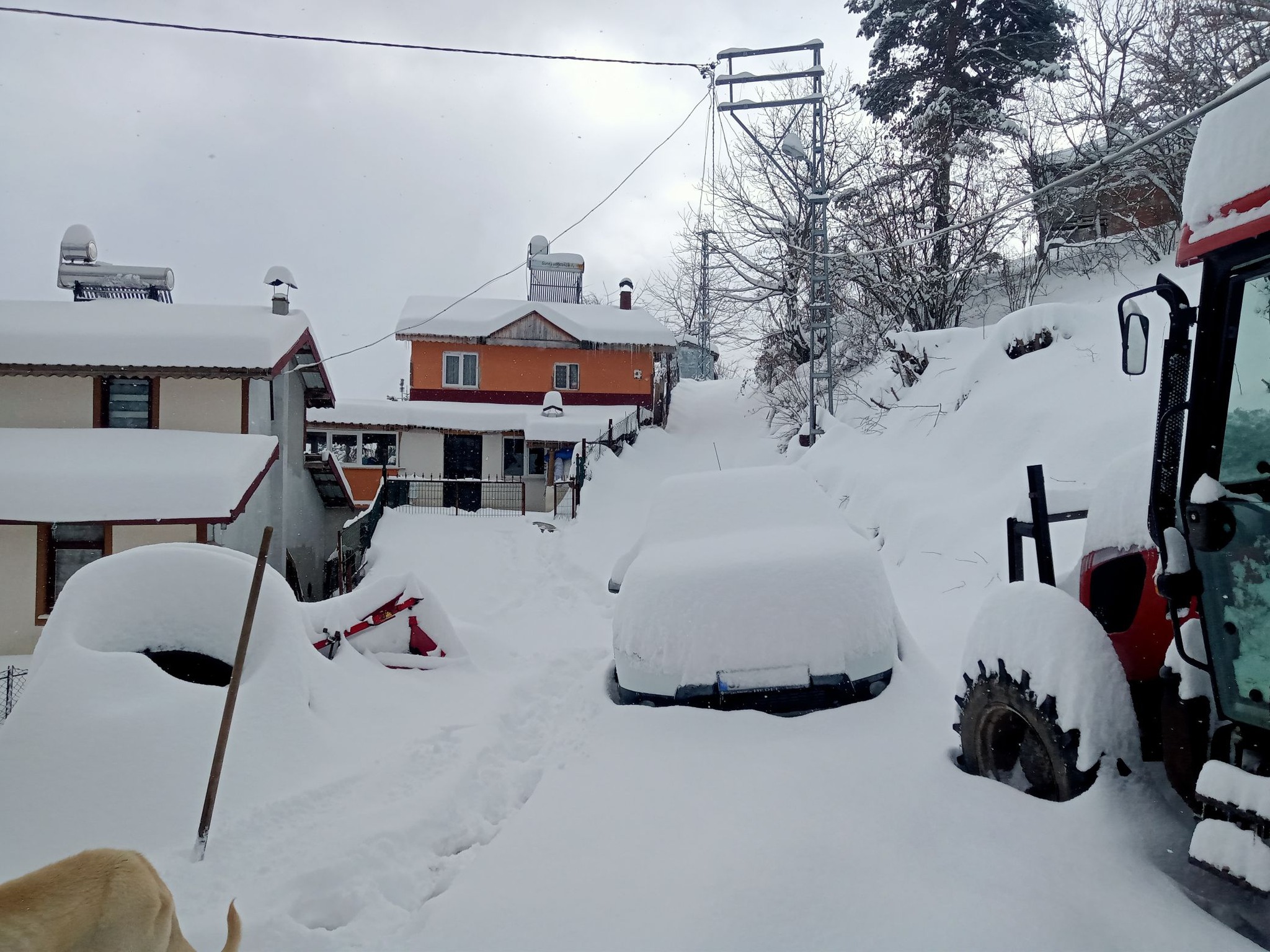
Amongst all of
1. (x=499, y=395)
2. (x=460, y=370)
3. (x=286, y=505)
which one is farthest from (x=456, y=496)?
(x=460, y=370)

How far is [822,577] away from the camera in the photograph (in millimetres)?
4789

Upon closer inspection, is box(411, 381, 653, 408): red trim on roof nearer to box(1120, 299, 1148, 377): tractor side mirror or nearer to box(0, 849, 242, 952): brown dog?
box(1120, 299, 1148, 377): tractor side mirror

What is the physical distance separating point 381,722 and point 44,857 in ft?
7.31

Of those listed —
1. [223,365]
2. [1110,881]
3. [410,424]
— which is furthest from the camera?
[410,424]

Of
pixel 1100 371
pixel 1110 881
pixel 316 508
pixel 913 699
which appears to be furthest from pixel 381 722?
pixel 316 508

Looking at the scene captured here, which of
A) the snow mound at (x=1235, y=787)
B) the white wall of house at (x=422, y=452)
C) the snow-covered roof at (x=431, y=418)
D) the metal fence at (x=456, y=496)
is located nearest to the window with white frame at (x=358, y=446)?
the white wall of house at (x=422, y=452)

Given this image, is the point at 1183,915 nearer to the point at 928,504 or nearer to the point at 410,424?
the point at 928,504

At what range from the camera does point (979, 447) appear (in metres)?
10.2

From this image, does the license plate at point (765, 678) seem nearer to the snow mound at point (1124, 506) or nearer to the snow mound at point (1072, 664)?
the snow mound at point (1072, 664)

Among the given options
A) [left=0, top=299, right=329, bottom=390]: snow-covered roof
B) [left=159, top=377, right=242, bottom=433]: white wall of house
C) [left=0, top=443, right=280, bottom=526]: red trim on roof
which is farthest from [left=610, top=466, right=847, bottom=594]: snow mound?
Answer: [left=159, top=377, right=242, bottom=433]: white wall of house

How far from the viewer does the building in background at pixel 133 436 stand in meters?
12.1

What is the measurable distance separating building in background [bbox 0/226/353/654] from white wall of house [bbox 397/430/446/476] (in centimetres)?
855

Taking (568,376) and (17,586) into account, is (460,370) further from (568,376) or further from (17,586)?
(17,586)

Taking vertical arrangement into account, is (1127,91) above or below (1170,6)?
below
